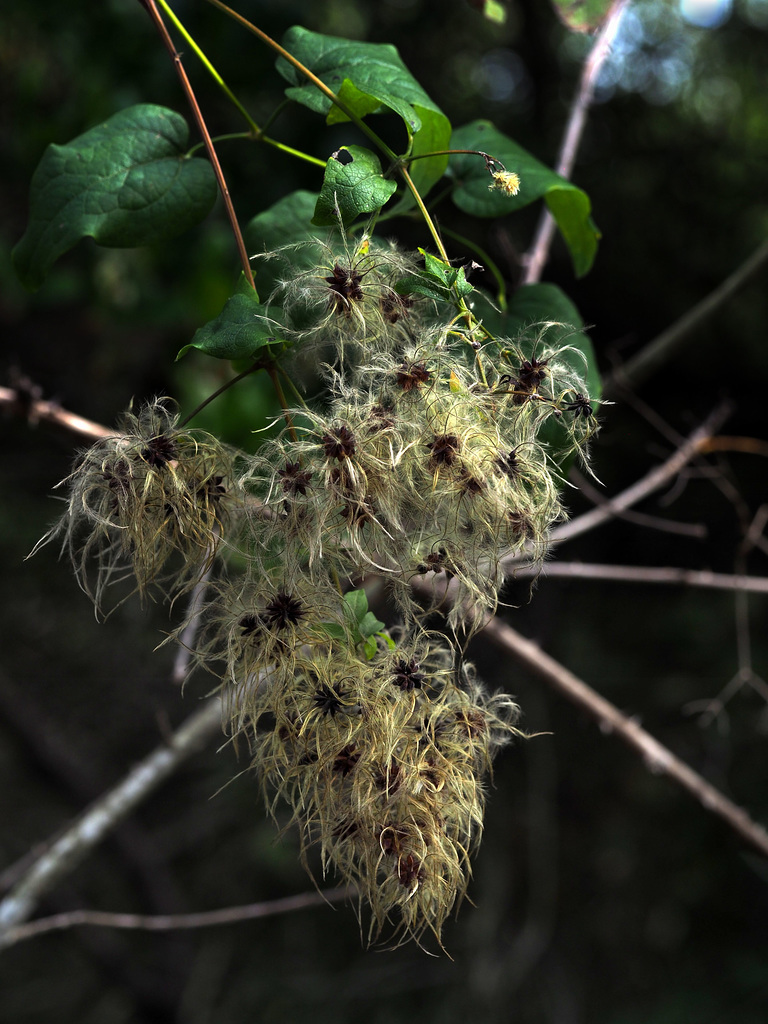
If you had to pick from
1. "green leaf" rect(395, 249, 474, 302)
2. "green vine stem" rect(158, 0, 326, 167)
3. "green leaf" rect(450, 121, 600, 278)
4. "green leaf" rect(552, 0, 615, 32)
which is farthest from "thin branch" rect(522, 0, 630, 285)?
"green leaf" rect(395, 249, 474, 302)

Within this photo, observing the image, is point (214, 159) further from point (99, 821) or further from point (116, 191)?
point (99, 821)

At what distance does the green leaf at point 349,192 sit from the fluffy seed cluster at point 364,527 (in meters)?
0.02

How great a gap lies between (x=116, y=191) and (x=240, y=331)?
7.2 inches

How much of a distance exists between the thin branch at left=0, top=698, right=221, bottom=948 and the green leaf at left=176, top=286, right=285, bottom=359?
1.35 ft

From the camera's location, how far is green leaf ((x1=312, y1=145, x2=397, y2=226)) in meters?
0.34

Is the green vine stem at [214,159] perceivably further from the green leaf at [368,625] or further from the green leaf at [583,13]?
the green leaf at [583,13]

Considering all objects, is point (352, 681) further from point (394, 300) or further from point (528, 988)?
point (528, 988)

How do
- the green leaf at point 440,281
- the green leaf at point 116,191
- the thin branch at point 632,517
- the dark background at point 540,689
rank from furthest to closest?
the dark background at point 540,689, the thin branch at point 632,517, the green leaf at point 116,191, the green leaf at point 440,281

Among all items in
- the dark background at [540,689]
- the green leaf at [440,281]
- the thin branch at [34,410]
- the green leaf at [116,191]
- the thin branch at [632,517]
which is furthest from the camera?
the dark background at [540,689]

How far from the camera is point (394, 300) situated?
0.36m

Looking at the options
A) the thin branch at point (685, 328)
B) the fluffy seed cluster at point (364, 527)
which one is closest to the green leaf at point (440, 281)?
the fluffy seed cluster at point (364, 527)

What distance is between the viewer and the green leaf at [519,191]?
0.46 m

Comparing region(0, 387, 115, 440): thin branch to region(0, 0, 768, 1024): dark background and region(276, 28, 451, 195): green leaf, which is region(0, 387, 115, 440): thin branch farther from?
region(0, 0, 768, 1024): dark background

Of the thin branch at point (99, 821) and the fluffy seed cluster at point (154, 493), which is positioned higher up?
the fluffy seed cluster at point (154, 493)
